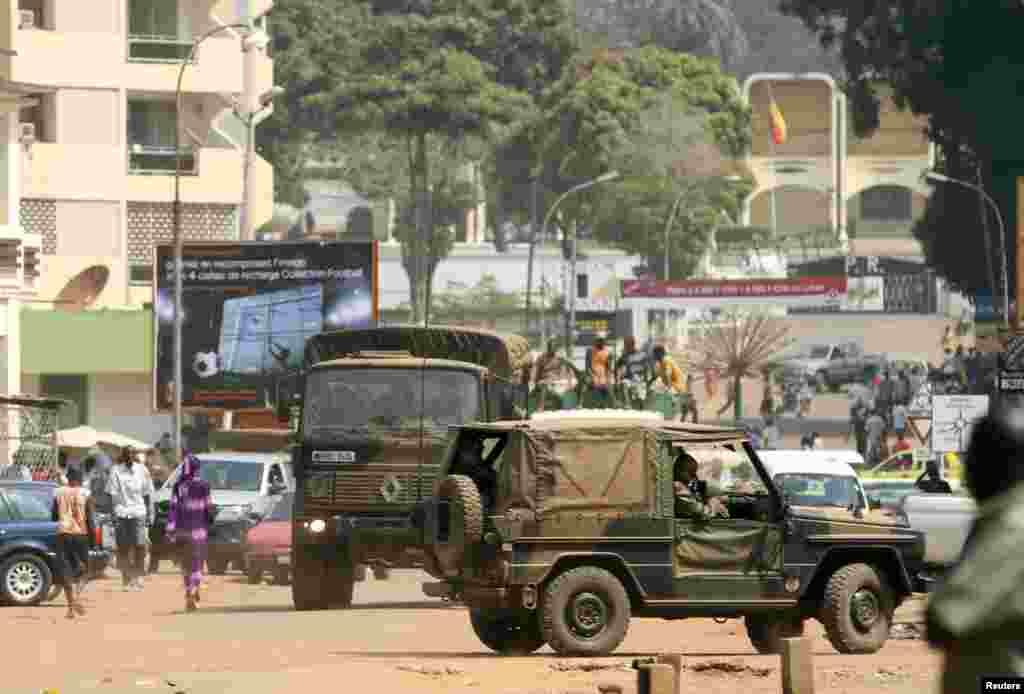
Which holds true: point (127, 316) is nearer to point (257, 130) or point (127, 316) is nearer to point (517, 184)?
point (257, 130)

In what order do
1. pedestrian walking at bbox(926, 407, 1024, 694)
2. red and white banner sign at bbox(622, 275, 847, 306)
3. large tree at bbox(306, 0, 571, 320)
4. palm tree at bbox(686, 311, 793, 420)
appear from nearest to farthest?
pedestrian walking at bbox(926, 407, 1024, 694) → palm tree at bbox(686, 311, 793, 420) → red and white banner sign at bbox(622, 275, 847, 306) → large tree at bbox(306, 0, 571, 320)

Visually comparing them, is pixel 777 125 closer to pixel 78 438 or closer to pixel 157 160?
pixel 157 160

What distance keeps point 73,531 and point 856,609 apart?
1011 centimetres

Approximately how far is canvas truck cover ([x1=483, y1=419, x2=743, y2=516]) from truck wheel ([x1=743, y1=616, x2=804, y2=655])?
1385 mm

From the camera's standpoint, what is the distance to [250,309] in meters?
46.3

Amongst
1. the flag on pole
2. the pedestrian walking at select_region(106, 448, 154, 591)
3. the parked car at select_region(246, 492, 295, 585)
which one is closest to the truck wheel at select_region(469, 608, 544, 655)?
the pedestrian walking at select_region(106, 448, 154, 591)

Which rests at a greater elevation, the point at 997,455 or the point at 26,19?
the point at 26,19

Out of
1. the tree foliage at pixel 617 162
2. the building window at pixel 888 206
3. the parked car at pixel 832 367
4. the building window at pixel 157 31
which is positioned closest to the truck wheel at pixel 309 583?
the building window at pixel 157 31

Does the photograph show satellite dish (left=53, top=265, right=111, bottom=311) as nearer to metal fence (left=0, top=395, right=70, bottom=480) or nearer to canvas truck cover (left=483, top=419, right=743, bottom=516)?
metal fence (left=0, top=395, right=70, bottom=480)

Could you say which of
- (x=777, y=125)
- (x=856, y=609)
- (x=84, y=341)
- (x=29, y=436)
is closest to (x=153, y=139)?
(x=84, y=341)

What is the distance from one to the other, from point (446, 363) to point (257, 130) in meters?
80.3

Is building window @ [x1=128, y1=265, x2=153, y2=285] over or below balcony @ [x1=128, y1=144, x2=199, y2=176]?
below

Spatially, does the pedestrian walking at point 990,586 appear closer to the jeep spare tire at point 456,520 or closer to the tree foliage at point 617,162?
the jeep spare tire at point 456,520

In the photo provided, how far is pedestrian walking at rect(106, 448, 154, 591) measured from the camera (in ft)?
93.1
